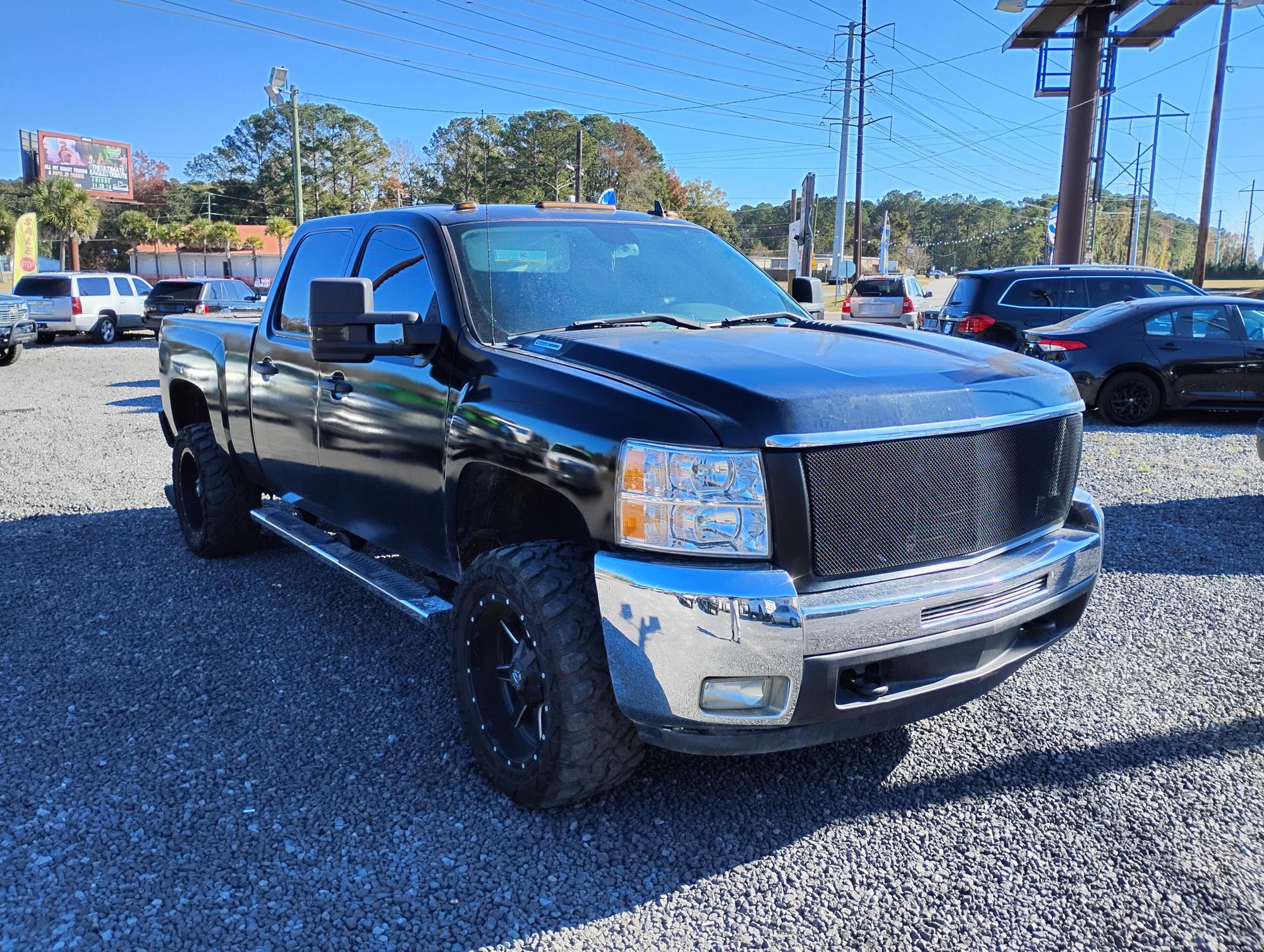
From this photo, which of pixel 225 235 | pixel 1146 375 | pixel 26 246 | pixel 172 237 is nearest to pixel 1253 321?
pixel 1146 375

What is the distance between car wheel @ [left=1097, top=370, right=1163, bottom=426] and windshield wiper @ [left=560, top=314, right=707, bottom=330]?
9148 millimetres

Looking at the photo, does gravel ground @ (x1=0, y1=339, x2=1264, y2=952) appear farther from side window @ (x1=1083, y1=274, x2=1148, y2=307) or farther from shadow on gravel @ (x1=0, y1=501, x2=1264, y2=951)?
side window @ (x1=1083, y1=274, x2=1148, y2=307)

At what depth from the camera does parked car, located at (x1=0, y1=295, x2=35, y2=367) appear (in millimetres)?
18391

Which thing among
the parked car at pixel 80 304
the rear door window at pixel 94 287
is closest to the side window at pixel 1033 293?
the parked car at pixel 80 304

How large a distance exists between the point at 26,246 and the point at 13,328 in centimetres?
1886

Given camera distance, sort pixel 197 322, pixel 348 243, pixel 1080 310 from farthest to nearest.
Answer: pixel 1080 310
pixel 197 322
pixel 348 243

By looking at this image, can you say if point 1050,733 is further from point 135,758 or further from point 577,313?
point 135,758

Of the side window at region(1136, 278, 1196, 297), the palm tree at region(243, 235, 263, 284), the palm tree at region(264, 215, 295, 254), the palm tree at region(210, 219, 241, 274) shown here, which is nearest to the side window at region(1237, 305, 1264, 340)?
the side window at region(1136, 278, 1196, 297)

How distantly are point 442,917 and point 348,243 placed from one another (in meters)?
3.09

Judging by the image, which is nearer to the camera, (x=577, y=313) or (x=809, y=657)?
(x=809, y=657)

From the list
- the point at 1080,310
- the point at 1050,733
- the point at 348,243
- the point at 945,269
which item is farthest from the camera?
the point at 945,269

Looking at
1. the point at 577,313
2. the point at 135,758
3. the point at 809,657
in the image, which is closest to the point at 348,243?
the point at 577,313

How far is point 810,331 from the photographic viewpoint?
3.92 m

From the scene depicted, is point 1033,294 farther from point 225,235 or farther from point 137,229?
point 137,229
